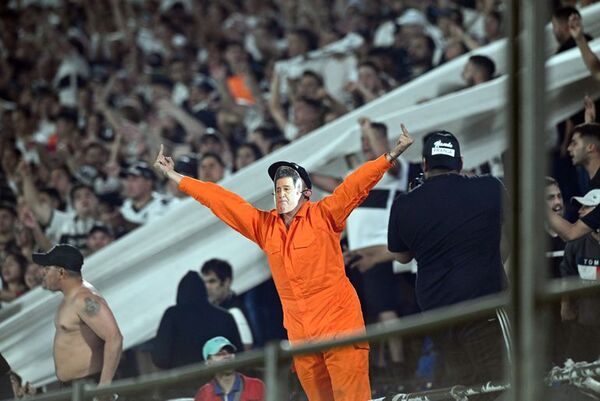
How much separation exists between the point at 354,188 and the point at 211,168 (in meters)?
4.25

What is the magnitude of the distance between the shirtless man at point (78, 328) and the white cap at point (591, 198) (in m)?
2.77

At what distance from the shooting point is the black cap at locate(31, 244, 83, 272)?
8758 millimetres

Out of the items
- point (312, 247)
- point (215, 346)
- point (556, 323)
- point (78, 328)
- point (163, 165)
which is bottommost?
point (556, 323)

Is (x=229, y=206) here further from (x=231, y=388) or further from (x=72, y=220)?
(x=72, y=220)

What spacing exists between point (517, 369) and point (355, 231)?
5.97 meters

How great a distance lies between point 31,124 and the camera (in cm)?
1535

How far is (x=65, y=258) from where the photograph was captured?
8773mm

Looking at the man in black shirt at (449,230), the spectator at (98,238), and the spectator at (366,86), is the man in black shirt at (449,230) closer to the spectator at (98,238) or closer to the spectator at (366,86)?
the spectator at (366,86)

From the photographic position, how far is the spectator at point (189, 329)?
30.1ft

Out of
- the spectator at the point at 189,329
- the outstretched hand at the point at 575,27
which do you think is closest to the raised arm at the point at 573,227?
the outstretched hand at the point at 575,27

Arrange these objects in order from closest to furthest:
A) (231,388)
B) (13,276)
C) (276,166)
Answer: (231,388) → (276,166) → (13,276)

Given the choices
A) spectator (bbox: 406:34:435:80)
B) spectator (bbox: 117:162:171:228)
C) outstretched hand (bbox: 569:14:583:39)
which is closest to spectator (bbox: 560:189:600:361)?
outstretched hand (bbox: 569:14:583:39)

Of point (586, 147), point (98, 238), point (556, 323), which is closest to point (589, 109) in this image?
point (586, 147)

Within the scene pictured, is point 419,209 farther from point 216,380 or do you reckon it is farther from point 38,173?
point 38,173
